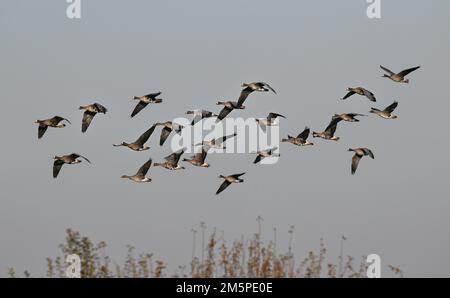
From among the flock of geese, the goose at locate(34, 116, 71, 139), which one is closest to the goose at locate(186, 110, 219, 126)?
the flock of geese

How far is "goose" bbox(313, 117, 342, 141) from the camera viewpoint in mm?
34688

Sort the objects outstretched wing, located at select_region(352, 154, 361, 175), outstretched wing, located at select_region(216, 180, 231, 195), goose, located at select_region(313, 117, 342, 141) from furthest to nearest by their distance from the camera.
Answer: goose, located at select_region(313, 117, 342, 141)
outstretched wing, located at select_region(216, 180, 231, 195)
outstretched wing, located at select_region(352, 154, 361, 175)

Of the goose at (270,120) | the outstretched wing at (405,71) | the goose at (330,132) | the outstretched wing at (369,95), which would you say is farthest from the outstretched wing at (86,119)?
the outstretched wing at (405,71)

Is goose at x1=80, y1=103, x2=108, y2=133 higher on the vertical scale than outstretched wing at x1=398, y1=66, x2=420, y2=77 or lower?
lower

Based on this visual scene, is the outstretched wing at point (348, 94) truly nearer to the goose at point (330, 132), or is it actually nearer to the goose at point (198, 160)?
the goose at point (330, 132)

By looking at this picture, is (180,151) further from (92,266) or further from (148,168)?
(92,266)

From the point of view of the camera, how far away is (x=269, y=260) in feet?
71.6

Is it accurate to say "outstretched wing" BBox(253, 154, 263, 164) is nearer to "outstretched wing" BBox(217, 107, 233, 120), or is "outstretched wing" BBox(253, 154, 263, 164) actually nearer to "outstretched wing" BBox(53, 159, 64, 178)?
"outstretched wing" BBox(217, 107, 233, 120)

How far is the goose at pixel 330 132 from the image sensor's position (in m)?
34.7
